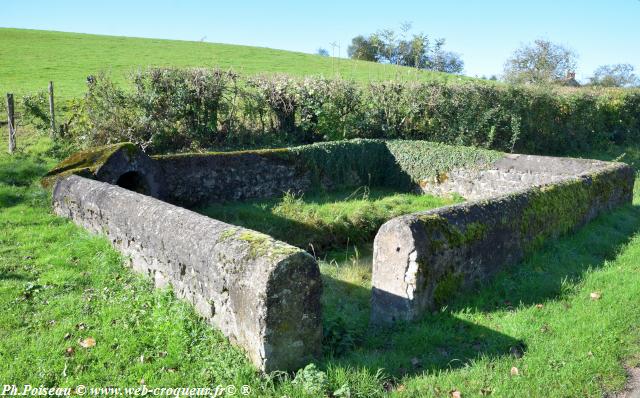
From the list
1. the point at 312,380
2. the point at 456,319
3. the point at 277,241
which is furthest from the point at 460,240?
the point at 312,380

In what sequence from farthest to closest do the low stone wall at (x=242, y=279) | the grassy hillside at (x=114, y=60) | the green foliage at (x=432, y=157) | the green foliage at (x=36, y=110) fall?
the grassy hillside at (x=114, y=60)
the green foliage at (x=36, y=110)
the green foliage at (x=432, y=157)
the low stone wall at (x=242, y=279)

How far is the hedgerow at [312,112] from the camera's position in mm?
13070

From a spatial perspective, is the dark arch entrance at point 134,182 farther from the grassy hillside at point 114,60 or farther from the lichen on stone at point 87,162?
the grassy hillside at point 114,60

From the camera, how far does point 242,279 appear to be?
13.8 ft

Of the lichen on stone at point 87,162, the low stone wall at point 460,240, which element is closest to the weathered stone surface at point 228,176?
the lichen on stone at point 87,162

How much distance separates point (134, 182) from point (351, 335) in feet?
21.5

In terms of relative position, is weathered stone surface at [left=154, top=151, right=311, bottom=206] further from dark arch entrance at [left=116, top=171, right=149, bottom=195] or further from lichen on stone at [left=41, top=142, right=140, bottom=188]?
lichen on stone at [left=41, top=142, right=140, bottom=188]

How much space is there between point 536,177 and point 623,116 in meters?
13.9

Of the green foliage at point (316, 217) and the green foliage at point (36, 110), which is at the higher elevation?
the green foliage at point (36, 110)

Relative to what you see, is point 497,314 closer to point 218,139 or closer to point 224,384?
point 224,384

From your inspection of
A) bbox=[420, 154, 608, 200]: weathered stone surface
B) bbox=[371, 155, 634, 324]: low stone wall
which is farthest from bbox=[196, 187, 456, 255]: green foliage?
bbox=[371, 155, 634, 324]: low stone wall

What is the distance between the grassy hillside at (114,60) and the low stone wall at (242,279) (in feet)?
45.7

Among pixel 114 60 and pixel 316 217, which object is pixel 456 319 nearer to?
pixel 316 217

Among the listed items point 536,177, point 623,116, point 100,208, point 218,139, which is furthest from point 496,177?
point 623,116
